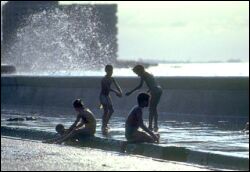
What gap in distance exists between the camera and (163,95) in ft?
87.7

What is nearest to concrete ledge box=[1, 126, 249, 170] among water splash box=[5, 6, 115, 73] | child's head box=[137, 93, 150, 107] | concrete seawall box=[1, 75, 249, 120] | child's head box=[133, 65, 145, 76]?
child's head box=[137, 93, 150, 107]

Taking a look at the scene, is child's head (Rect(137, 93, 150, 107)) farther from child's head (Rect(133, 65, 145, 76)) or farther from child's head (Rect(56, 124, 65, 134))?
child's head (Rect(133, 65, 145, 76))

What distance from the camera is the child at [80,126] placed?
16.4 m

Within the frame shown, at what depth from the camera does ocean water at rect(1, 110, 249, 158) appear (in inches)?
575

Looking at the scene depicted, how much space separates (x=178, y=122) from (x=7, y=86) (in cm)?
1540

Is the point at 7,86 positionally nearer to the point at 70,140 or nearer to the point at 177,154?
the point at 70,140

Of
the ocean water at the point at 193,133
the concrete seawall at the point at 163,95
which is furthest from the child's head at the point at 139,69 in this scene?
the concrete seawall at the point at 163,95

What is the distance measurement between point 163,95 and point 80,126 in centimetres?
1031

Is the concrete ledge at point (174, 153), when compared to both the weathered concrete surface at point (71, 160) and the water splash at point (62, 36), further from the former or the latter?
the water splash at point (62, 36)

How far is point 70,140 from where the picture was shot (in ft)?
54.4

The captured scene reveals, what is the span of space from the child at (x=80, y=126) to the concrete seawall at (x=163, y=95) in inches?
299

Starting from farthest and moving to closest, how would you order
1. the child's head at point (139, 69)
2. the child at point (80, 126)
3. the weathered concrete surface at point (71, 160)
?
the child's head at point (139, 69) < the child at point (80, 126) < the weathered concrete surface at point (71, 160)

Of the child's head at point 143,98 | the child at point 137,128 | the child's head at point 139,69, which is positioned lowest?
the child at point 137,128

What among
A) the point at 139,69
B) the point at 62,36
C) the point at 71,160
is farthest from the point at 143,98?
the point at 62,36
